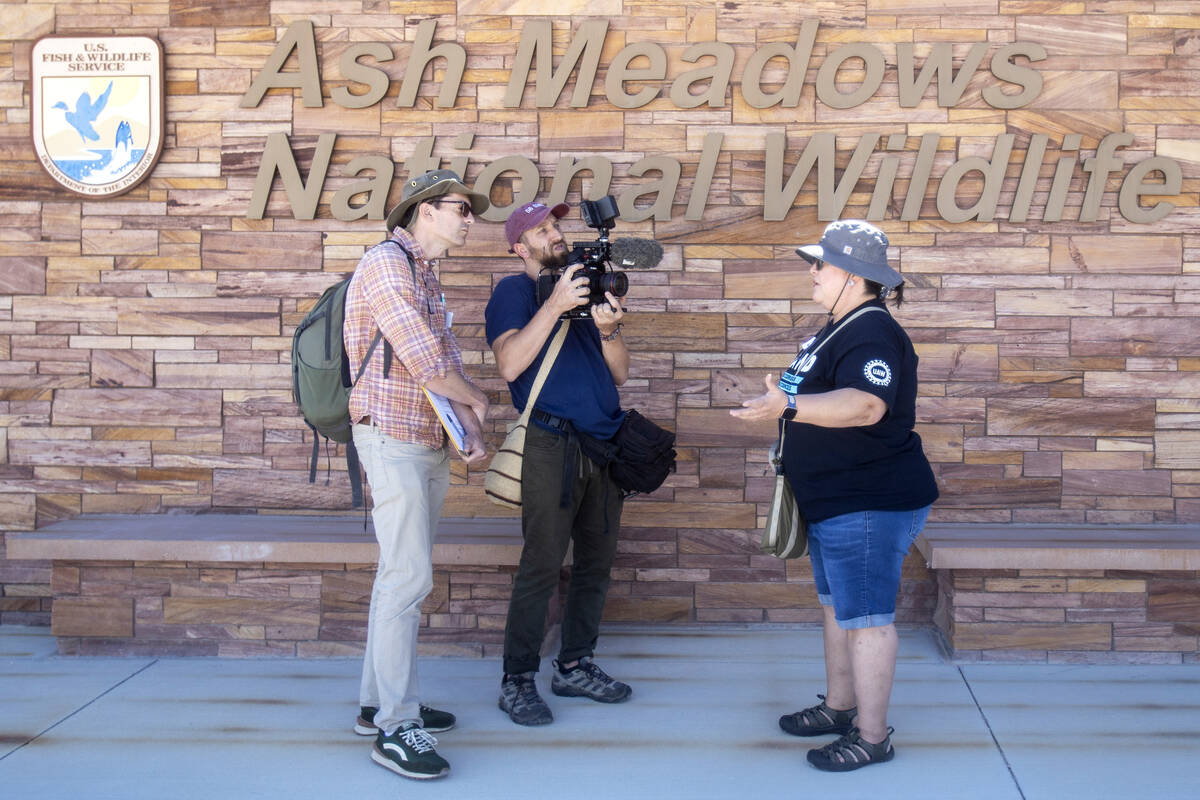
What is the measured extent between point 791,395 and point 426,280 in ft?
4.17

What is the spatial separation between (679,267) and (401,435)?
1833mm

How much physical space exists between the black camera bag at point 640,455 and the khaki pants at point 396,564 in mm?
766

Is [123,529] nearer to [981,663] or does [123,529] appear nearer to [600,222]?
[600,222]

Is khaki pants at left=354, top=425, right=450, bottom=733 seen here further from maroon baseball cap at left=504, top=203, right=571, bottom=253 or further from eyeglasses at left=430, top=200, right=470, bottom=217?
maroon baseball cap at left=504, top=203, right=571, bottom=253

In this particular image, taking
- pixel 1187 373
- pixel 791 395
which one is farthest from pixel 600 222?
pixel 1187 373

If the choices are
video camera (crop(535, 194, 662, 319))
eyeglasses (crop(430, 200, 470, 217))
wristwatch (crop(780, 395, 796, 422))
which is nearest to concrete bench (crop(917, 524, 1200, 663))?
wristwatch (crop(780, 395, 796, 422))

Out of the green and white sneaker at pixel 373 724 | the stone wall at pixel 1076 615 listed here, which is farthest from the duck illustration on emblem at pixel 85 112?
the stone wall at pixel 1076 615

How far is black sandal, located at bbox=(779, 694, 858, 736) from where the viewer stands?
12.0 ft

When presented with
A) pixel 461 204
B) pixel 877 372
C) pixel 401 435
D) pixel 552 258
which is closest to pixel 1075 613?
pixel 877 372

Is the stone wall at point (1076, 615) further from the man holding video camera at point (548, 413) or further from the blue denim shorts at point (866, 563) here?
the man holding video camera at point (548, 413)

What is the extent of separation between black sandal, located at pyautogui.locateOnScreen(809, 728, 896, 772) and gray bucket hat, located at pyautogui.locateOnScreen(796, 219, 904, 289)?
1415 millimetres

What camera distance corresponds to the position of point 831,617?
11.9ft

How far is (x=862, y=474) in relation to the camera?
335 cm

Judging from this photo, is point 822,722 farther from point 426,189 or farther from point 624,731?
point 426,189
